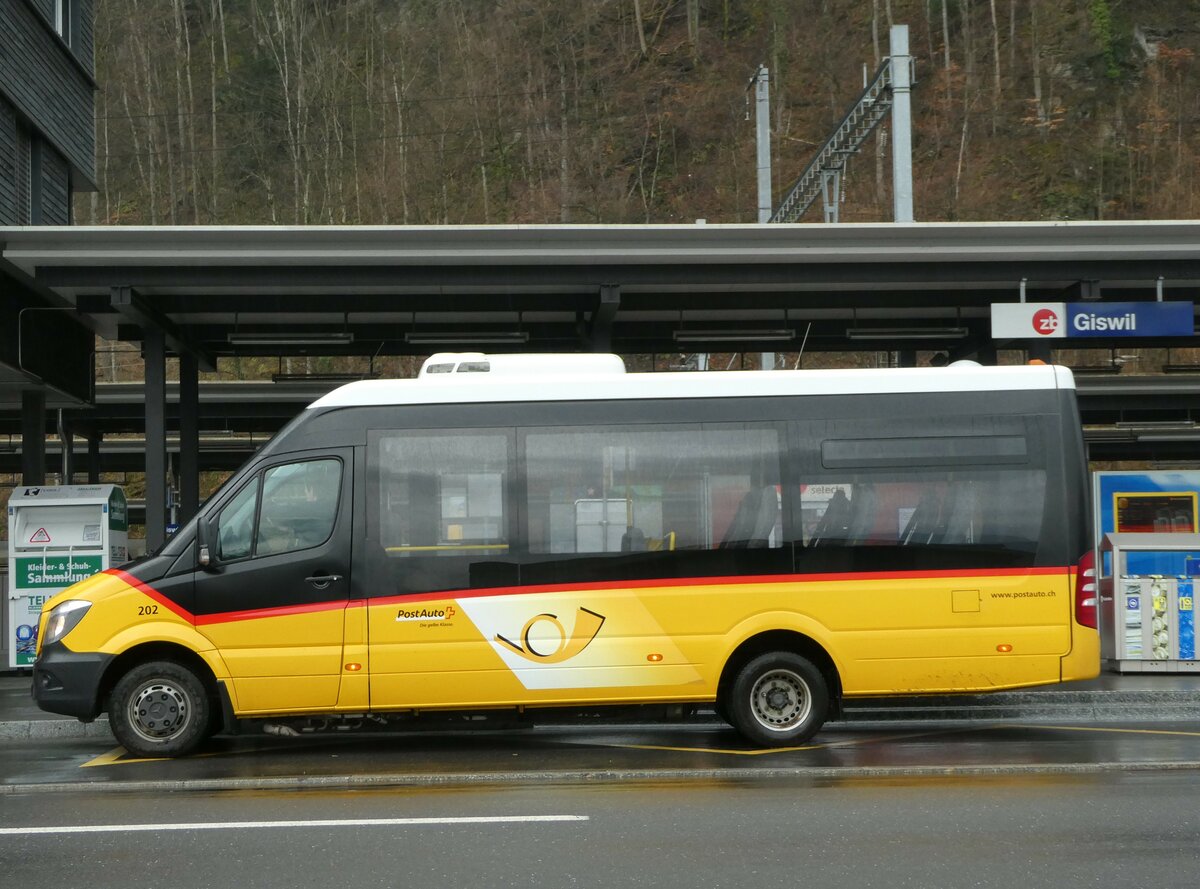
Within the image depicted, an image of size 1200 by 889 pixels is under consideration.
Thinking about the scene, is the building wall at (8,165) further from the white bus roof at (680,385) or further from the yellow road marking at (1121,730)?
the yellow road marking at (1121,730)

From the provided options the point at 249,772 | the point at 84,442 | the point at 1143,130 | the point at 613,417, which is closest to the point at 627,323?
the point at 613,417

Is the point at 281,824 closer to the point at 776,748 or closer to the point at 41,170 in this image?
the point at 776,748

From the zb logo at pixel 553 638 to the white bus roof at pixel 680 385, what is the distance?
1723 mm

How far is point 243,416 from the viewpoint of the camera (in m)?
30.5

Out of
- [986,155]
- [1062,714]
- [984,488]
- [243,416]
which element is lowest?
[1062,714]

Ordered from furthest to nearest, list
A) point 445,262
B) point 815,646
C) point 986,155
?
1. point 986,155
2. point 445,262
3. point 815,646

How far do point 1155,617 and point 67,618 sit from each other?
1066 cm

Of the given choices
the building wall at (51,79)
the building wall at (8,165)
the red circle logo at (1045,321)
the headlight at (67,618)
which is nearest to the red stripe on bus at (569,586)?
the headlight at (67,618)

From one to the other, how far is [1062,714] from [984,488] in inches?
112

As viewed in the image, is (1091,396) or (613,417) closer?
(613,417)

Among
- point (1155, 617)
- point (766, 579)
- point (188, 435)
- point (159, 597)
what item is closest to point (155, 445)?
point (188, 435)

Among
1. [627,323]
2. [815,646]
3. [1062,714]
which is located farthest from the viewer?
[627,323]

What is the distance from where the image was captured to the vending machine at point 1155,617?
46.2 ft

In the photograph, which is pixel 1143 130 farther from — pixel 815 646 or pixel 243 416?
pixel 815 646
